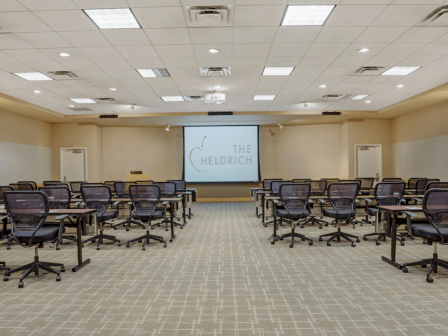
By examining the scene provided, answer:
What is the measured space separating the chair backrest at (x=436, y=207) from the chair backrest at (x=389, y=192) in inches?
62.0

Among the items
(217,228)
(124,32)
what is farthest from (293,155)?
(124,32)

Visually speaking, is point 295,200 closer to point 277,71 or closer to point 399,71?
point 277,71

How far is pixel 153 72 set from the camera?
5836mm

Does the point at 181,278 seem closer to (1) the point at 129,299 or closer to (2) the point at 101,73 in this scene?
(1) the point at 129,299

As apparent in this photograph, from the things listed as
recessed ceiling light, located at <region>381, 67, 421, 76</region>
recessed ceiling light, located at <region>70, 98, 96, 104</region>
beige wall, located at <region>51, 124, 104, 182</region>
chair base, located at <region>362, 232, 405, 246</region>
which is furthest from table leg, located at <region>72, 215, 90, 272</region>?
beige wall, located at <region>51, 124, 104, 182</region>

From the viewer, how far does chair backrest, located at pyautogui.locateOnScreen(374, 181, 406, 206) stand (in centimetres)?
463

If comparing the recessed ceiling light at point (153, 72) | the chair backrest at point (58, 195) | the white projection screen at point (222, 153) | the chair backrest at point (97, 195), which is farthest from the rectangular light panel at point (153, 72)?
the white projection screen at point (222, 153)

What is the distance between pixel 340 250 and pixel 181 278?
8.15 feet

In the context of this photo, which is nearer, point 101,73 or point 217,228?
point 101,73

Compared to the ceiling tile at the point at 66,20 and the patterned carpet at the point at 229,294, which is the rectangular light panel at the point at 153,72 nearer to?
the ceiling tile at the point at 66,20

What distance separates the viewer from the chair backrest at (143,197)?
179 inches

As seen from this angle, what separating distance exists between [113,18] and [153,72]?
2090mm

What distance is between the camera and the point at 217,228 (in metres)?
6.26

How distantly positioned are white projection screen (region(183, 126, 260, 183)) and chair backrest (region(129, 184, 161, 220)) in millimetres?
7330
